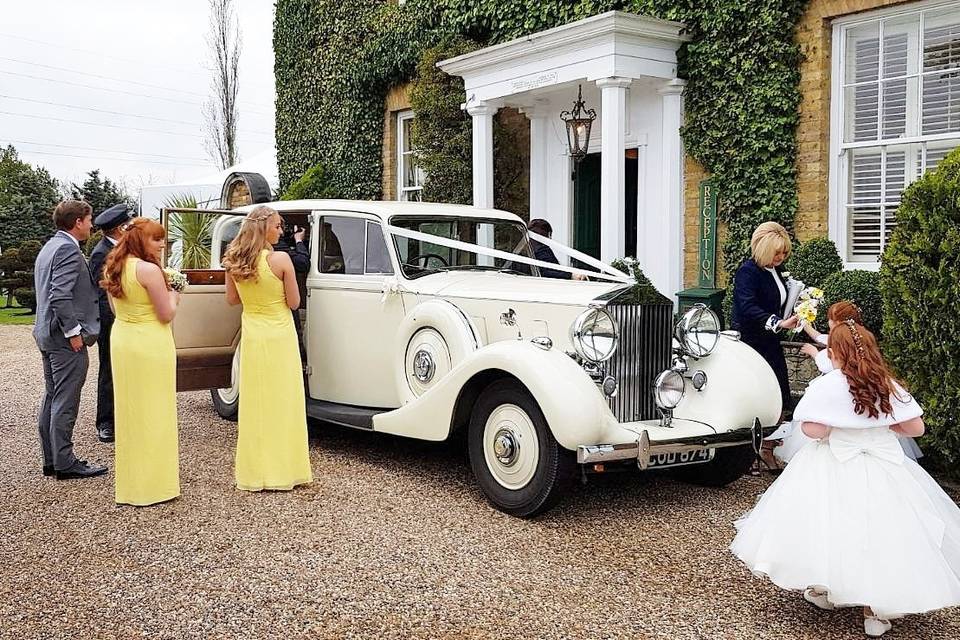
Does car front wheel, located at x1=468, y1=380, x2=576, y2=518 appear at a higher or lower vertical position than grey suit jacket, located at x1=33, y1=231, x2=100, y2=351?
lower

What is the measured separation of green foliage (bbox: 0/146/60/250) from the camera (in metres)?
31.3

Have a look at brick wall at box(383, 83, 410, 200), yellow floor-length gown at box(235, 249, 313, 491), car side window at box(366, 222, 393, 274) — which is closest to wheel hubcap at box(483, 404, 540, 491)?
yellow floor-length gown at box(235, 249, 313, 491)

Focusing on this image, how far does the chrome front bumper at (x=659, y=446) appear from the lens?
14.9 feet

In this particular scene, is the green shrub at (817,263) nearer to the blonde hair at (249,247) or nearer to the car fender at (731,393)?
the car fender at (731,393)

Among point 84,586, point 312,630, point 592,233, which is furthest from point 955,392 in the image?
point 592,233

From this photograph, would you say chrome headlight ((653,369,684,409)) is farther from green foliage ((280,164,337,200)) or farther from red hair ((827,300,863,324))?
green foliage ((280,164,337,200))

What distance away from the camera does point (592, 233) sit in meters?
11.8

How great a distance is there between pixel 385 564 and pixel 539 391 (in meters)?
1.18

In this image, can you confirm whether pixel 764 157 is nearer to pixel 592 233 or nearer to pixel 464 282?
pixel 592 233

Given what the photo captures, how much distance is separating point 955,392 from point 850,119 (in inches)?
169

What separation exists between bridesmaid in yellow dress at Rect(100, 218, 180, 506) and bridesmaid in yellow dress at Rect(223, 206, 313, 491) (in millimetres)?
466

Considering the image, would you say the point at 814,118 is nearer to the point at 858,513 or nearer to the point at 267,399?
the point at 267,399

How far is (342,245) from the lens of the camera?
21.4ft

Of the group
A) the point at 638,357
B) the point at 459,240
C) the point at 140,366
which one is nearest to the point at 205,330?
the point at 140,366
